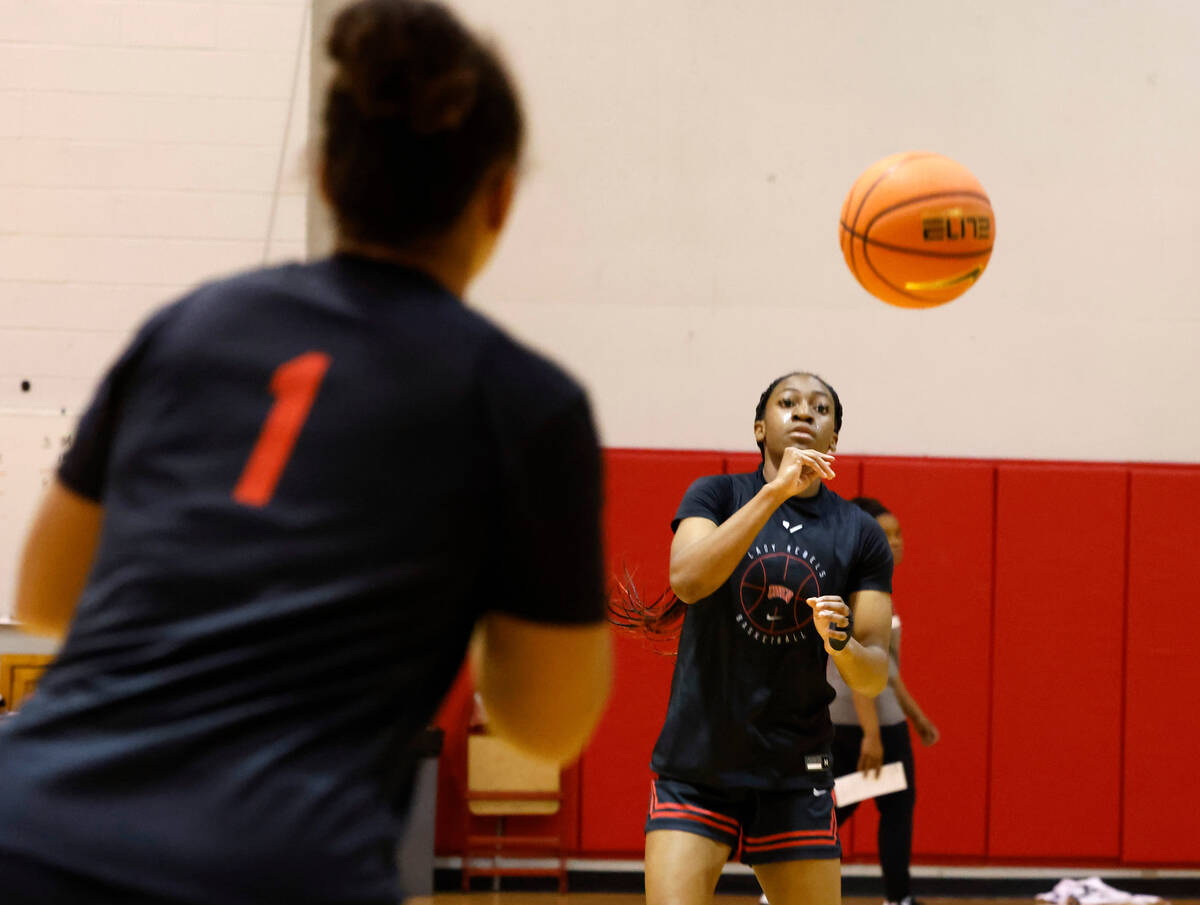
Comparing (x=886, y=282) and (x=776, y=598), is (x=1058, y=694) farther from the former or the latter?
(x=776, y=598)

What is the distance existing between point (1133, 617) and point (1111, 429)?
0.98 meters

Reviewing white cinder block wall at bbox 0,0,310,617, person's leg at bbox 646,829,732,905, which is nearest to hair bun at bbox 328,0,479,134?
person's leg at bbox 646,829,732,905

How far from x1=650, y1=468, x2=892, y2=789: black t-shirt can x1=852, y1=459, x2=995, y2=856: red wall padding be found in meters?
2.75

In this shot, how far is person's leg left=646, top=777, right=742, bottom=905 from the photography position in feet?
10.6

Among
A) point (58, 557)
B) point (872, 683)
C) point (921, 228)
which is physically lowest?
point (872, 683)

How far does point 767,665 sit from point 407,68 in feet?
8.81

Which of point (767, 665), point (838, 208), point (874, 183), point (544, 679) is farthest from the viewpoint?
point (838, 208)

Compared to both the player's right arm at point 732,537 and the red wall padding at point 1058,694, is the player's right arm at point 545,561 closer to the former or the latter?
the player's right arm at point 732,537

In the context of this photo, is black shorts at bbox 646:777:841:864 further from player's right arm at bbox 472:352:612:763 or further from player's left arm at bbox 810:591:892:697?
player's right arm at bbox 472:352:612:763

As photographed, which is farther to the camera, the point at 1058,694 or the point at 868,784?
the point at 1058,694

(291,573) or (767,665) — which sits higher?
(291,573)

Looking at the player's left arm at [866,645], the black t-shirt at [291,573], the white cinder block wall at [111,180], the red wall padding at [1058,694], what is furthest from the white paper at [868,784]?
the black t-shirt at [291,573]

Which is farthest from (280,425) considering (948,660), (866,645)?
(948,660)

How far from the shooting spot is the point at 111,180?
20.7 feet
